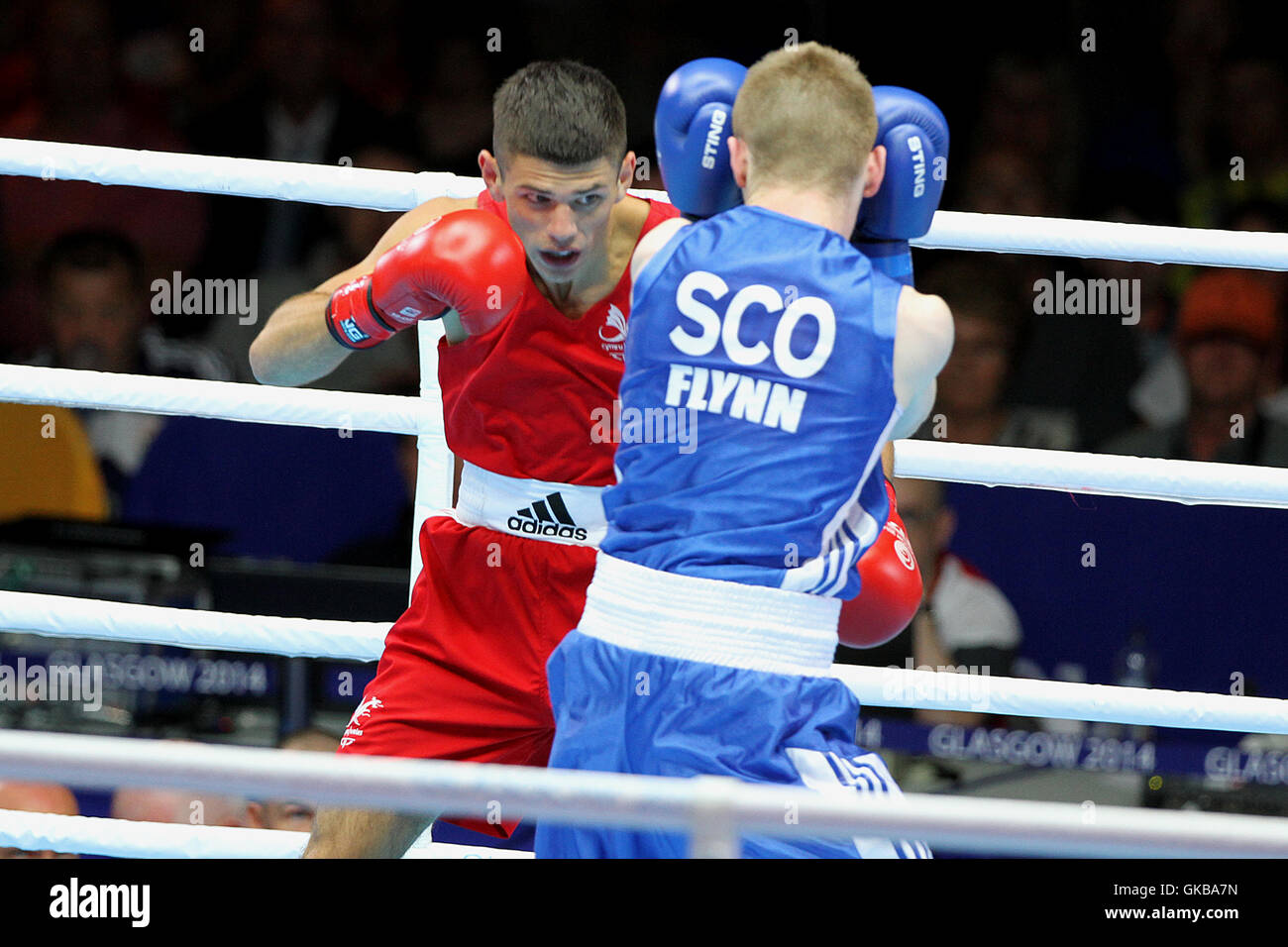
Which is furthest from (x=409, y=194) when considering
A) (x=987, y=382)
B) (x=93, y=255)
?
(x=93, y=255)

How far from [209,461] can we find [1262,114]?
3.24 meters

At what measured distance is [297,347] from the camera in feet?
6.98

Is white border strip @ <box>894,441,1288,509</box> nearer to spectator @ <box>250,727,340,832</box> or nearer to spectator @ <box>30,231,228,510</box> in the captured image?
spectator @ <box>250,727,340,832</box>

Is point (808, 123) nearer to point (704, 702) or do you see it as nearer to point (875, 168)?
point (875, 168)

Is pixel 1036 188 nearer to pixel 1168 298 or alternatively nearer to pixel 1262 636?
pixel 1168 298

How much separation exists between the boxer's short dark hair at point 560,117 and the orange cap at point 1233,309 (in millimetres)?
Result: 2608

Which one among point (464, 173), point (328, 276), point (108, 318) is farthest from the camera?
point (464, 173)

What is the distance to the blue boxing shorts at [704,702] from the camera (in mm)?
1651

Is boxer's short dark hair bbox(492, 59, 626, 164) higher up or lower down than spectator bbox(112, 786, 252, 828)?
higher up

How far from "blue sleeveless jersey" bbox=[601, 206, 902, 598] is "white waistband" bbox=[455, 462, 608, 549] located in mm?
367

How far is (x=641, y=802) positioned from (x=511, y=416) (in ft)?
3.46

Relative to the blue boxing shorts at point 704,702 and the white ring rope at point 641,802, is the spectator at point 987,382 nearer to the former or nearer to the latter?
the blue boxing shorts at point 704,702

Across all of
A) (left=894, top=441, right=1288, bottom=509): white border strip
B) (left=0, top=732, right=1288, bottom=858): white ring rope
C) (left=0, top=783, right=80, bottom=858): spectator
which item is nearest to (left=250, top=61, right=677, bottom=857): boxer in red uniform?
(left=894, top=441, right=1288, bottom=509): white border strip

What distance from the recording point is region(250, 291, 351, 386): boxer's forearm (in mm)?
2113
